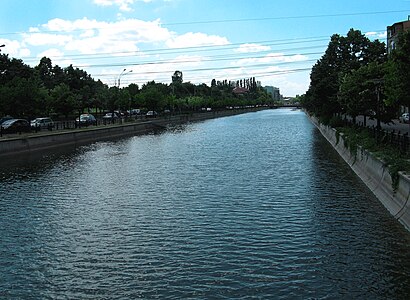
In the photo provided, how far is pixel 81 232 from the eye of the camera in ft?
51.6

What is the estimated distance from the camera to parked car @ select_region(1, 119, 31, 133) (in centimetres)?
4724

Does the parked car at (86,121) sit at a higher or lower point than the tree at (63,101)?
lower

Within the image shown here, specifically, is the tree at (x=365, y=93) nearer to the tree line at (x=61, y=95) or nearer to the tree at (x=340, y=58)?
the tree at (x=340, y=58)

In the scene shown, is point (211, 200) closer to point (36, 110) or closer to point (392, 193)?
point (392, 193)

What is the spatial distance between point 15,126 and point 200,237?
3875 cm

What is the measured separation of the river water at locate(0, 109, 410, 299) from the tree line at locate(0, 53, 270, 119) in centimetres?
2762

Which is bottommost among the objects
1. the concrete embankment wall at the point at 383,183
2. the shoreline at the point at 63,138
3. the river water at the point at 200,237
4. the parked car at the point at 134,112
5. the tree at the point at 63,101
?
the river water at the point at 200,237

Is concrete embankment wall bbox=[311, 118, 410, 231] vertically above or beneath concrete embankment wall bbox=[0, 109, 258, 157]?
beneath

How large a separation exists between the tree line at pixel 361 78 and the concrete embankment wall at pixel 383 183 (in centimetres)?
319

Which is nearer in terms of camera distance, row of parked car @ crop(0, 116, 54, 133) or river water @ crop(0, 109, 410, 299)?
river water @ crop(0, 109, 410, 299)

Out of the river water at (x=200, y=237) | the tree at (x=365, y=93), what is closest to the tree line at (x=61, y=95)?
the river water at (x=200, y=237)

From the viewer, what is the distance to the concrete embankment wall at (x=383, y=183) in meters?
15.9

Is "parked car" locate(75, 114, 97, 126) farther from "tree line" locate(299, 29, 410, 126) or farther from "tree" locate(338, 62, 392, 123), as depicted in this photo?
"tree" locate(338, 62, 392, 123)

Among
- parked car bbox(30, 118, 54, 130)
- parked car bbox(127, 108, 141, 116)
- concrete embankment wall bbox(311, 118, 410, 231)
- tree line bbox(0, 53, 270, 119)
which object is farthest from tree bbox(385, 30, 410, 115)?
parked car bbox(127, 108, 141, 116)
